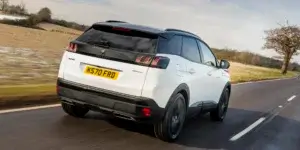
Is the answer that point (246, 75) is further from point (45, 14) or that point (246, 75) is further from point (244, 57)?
point (244, 57)

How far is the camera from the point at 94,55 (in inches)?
270

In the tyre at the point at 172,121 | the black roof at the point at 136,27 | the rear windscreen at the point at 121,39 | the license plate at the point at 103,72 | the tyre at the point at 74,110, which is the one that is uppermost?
the black roof at the point at 136,27

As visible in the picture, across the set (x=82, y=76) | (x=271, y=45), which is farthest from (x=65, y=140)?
(x=271, y=45)

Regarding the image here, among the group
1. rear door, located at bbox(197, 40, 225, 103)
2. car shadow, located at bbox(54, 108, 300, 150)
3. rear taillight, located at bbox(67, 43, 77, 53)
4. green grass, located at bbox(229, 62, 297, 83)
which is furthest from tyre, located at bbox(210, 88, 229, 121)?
green grass, located at bbox(229, 62, 297, 83)

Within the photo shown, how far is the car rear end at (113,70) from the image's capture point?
6.55 metres

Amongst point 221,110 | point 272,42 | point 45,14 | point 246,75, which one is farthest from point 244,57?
point 221,110

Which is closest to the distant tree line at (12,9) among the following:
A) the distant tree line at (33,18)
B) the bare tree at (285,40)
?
the distant tree line at (33,18)

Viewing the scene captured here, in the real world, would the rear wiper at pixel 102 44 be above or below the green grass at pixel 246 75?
above

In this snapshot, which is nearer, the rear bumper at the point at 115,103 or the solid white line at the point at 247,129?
the rear bumper at the point at 115,103

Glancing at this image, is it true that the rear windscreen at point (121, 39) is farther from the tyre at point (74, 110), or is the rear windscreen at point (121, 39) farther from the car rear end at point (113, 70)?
the tyre at point (74, 110)

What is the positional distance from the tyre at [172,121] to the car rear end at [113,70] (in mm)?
269

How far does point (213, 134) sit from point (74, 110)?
8.64ft

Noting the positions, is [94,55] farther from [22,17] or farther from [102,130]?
[22,17]

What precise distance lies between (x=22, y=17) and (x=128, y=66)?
202ft
